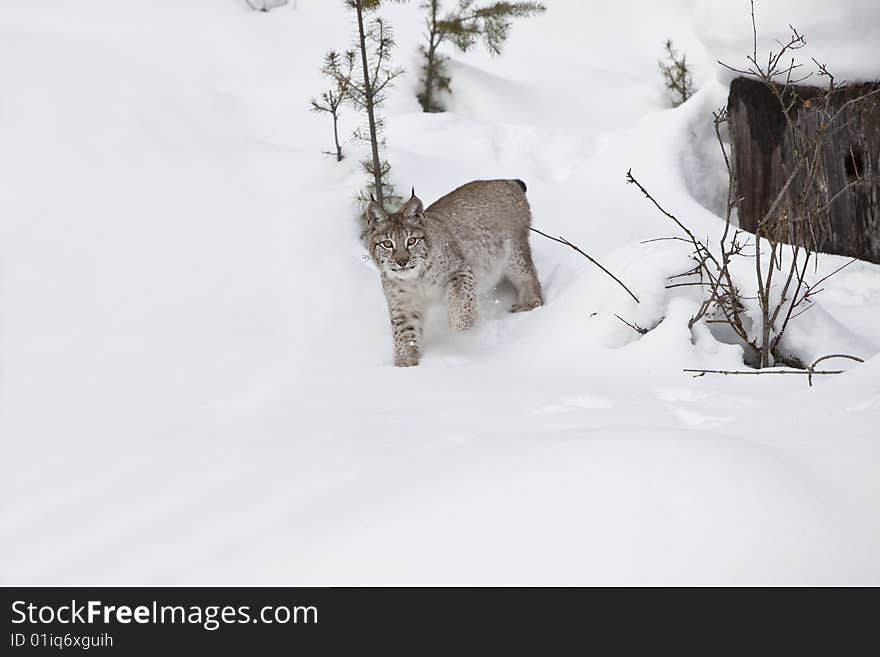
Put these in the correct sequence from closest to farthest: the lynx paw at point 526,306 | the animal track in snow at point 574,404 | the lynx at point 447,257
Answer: the animal track in snow at point 574,404 → the lynx at point 447,257 → the lynx paw at point 526,306

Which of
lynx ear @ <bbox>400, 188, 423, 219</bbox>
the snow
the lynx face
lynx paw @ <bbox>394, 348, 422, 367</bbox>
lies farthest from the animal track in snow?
lynx ear @ <bbox>400, 188, 423, 219</bbox>

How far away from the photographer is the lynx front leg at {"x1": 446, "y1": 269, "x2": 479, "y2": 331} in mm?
5102

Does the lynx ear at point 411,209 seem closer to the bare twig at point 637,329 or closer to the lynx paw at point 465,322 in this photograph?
the lynx paw at point 465,322

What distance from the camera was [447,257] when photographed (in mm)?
5219

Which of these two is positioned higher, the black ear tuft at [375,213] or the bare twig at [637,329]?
the black ear tuft at [375,213]

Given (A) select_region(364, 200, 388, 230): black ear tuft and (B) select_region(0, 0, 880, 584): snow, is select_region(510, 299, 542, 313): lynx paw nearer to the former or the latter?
(B) select_region(0, 0, 880, 584): snow

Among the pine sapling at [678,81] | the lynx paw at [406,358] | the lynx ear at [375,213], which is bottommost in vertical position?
the lynx paw at [406,358]

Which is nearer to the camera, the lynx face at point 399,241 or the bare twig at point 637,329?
the bare twig at point 637,329

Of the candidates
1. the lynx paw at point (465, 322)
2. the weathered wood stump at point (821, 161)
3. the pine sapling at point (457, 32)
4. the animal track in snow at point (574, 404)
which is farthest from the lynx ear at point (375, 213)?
the pine sapling at point (457, 32)

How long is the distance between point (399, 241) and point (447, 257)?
0.35 m

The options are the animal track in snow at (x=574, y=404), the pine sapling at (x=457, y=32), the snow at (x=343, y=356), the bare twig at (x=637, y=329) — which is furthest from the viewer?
the pine sapling at (x=457, y=32)

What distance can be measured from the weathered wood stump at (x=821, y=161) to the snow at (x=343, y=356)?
0.28 meters

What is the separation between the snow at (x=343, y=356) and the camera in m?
2.45

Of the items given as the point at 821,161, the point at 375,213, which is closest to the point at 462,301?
the point at 375,213
